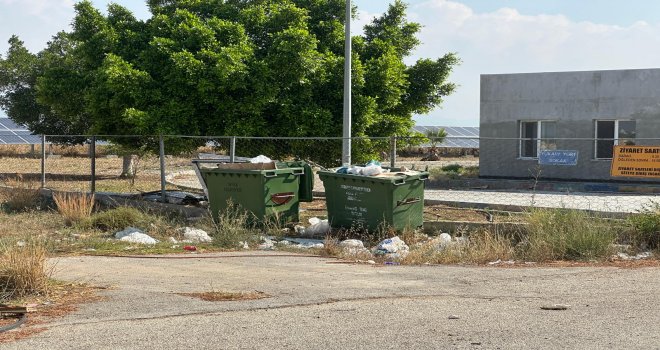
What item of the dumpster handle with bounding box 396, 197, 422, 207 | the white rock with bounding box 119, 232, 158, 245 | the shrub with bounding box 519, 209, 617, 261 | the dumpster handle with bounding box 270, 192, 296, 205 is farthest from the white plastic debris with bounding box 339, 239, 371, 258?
the white rock with bounding box 119, 232, 158, 245

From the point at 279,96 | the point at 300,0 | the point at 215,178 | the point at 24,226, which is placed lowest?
the point at 24,226

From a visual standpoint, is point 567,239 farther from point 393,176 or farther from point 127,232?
point 127,232

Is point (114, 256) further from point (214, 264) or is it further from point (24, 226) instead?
point (24, 226)

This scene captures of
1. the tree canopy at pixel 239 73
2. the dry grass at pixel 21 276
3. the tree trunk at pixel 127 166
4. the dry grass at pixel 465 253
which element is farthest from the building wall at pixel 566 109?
the dry grass at pixel 21 276

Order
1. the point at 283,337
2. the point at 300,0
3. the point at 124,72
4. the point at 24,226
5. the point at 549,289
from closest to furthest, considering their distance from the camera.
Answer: the point at 283,337, the point at 549,289, the point at 24,226, the point at 124,72, the point at 300,0

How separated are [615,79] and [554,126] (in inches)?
96.6

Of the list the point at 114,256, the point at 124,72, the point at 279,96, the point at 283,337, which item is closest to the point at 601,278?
the point at 283,337

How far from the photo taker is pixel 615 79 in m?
26.0

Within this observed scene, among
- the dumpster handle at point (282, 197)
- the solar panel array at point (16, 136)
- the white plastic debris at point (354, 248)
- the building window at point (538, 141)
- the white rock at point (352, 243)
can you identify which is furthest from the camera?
the solar panel array at point (16, 136)

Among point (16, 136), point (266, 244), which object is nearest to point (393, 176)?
point (266, 244)

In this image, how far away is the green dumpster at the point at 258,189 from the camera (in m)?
14.6

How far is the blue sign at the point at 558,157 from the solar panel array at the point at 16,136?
29591 millimetres

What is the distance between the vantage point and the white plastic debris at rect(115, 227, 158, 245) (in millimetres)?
13266

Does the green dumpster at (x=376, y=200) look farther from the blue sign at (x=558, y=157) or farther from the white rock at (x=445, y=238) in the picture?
the blue sign at (x=558, y=157)
